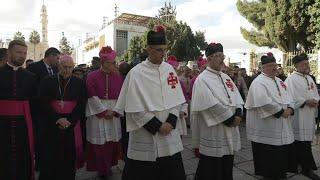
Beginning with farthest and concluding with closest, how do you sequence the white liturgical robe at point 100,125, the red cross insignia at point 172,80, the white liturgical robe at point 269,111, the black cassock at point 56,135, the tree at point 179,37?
the tree at point 179,37 < the white liturgical robe at point 100,125 < the white liturgical robe at point 269,111 < the black cassock at point 56,135 < the red cross insignia at point 172,80

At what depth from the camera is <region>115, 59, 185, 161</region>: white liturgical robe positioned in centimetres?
389

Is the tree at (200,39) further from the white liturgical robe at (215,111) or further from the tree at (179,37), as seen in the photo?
the white liturgical robe at (215,111)

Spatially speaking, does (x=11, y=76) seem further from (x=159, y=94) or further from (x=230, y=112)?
(x=230, y=112)

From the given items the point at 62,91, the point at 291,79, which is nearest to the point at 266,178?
the point at 291,79

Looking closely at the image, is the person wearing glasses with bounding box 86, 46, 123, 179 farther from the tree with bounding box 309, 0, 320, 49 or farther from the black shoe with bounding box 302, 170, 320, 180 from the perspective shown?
the tree with bounding box 309, 0, 320, 49

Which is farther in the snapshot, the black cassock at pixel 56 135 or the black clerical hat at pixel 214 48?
the black cassock at pixel 56 135

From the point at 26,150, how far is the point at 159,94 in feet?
6.58

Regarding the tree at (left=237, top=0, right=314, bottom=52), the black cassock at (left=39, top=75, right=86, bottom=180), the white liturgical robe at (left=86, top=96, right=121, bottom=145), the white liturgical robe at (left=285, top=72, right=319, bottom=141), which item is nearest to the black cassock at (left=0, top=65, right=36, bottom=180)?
the black cassock at (left=39, top=75, right=86, bottom=180)

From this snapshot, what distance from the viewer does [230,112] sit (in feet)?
14.9

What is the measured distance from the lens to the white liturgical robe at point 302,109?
589 cm

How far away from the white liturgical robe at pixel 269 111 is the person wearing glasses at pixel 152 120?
6.39ft

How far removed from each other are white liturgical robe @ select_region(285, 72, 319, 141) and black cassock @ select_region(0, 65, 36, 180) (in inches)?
168

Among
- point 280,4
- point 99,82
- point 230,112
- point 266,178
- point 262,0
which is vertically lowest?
point 266,178

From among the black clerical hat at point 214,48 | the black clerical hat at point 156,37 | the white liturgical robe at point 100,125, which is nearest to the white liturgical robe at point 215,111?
the black clerical hat at point 214,48
